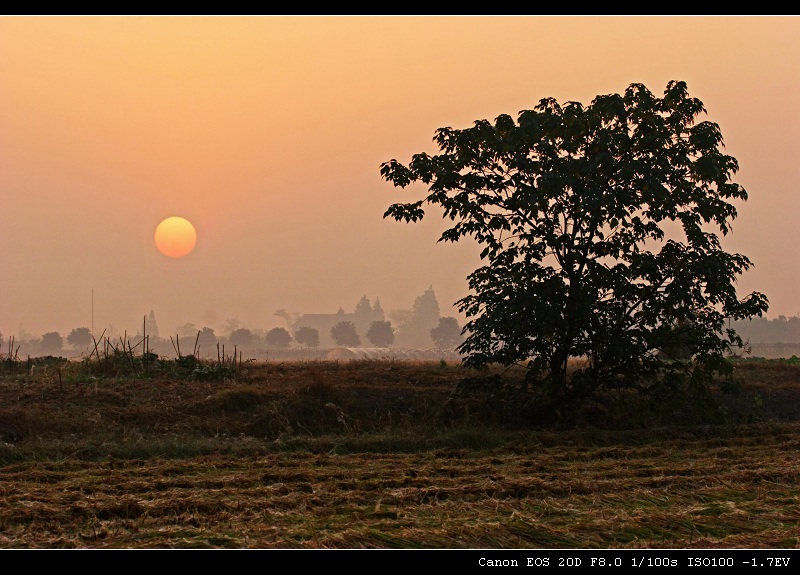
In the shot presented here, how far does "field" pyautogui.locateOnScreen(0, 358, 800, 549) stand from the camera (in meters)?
7.64

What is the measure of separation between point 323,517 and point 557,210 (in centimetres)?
929

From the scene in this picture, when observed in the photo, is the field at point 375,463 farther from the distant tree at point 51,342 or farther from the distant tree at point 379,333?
the distant tree at point 51,342

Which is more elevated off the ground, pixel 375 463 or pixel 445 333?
pixel 445 333

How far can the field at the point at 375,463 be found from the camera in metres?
7.64

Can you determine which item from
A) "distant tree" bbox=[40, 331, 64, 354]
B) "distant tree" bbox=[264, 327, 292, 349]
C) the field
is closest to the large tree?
the field

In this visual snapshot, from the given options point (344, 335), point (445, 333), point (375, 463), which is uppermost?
point (344, 335)

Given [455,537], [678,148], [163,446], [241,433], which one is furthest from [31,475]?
[678,148]

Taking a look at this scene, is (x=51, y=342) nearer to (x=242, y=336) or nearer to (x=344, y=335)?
(x=242, y=336)

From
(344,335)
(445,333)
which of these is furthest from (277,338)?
(445,333)

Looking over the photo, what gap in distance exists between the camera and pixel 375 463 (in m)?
11.8

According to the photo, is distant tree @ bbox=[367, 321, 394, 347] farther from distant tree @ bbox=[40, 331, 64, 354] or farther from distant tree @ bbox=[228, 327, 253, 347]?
distant tree @ bbox=[40, 331, 64, 354]

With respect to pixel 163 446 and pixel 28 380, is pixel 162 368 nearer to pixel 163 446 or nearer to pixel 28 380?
pixel 28 380

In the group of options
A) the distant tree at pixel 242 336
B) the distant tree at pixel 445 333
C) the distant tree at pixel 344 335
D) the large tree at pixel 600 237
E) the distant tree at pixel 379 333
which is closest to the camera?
the large tree at pixel 600 237

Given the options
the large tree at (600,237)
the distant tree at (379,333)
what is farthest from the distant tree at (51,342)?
the large tree at (600,237)
